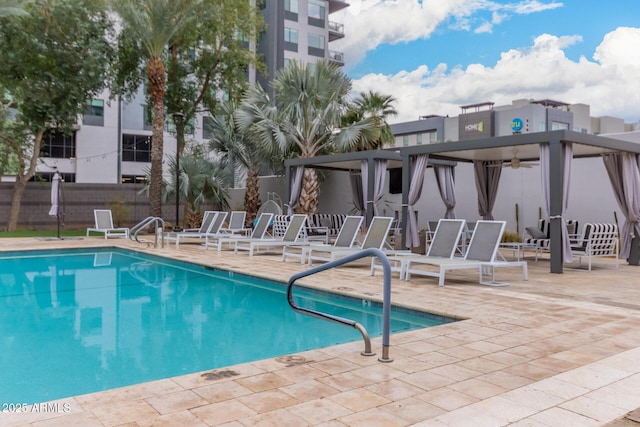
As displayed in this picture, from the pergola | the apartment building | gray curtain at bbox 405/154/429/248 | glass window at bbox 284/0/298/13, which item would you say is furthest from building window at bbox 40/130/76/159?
gray curtain at bbox 405/154/429/248

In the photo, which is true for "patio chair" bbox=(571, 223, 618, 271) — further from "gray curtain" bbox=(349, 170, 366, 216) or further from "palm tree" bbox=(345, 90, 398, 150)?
"palm tree" bbox=(345, 90, 398, 150)

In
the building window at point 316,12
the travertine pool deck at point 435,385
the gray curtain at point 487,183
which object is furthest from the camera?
the building window at point 316,12

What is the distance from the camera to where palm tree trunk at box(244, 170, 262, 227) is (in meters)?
20.4

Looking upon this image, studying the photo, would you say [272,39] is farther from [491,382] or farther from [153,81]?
[491,382]

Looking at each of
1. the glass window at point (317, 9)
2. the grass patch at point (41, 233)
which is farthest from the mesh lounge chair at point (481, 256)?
the glass window at point (317, 9)

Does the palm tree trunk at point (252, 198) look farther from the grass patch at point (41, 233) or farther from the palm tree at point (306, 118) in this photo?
the grass patch at point (41, 233)

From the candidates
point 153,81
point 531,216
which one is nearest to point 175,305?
point 531,216

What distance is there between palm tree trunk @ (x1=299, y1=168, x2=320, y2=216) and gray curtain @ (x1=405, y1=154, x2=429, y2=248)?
5666mm

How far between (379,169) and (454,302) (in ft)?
26.6

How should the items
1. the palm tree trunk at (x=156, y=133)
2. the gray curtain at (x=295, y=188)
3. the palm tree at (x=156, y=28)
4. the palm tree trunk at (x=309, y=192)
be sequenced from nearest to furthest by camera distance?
the gray curtain at (x=295, y=188) → the palm tree at (x=156, y=28) → the palm tree trunk at (x=309, y=192) → the palm tree trunk at (x=156, y=133)

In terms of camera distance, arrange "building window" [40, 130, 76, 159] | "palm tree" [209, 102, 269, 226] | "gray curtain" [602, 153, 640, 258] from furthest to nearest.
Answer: "building window" [40, 130, 76, 159], "palm tree" [209, 102, 269, 226], "gray curtain" [602, 153, 640, 258]

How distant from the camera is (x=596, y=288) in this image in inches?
313

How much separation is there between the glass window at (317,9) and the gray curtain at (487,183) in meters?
29.8

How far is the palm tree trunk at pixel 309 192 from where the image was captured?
17.7 metres
